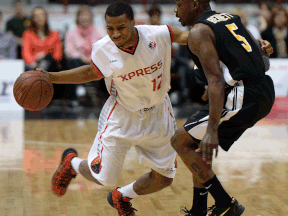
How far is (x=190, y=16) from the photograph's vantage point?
10.5 ft

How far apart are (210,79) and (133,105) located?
0.96m

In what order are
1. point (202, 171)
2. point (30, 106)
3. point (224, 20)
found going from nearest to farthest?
point (224, 20), point (202, 171), point (30, 106)

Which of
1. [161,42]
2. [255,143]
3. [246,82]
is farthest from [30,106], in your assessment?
[255,143]

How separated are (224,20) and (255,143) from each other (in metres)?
4.11

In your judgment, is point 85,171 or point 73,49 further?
point 73,49

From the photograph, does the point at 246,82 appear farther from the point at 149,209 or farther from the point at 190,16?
the point at 149,209

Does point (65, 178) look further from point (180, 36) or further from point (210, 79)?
point (210, 79)

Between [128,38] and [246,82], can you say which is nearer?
[246,82]

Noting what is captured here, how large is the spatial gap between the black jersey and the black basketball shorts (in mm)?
80

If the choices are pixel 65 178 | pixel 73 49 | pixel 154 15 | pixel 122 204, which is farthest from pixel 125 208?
pixel 73 49

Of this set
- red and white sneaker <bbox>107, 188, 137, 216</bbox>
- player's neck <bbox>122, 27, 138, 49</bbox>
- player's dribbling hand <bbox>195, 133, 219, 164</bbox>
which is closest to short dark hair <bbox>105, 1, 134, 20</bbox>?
player's neck <bbox>122, 27, 138, 49</bbox>

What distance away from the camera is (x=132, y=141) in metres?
3.71

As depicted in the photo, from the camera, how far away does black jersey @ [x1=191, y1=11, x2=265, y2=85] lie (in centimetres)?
303

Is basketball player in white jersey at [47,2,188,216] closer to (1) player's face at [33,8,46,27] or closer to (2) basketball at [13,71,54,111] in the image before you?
(2) basketball at [13,71,54,111]
